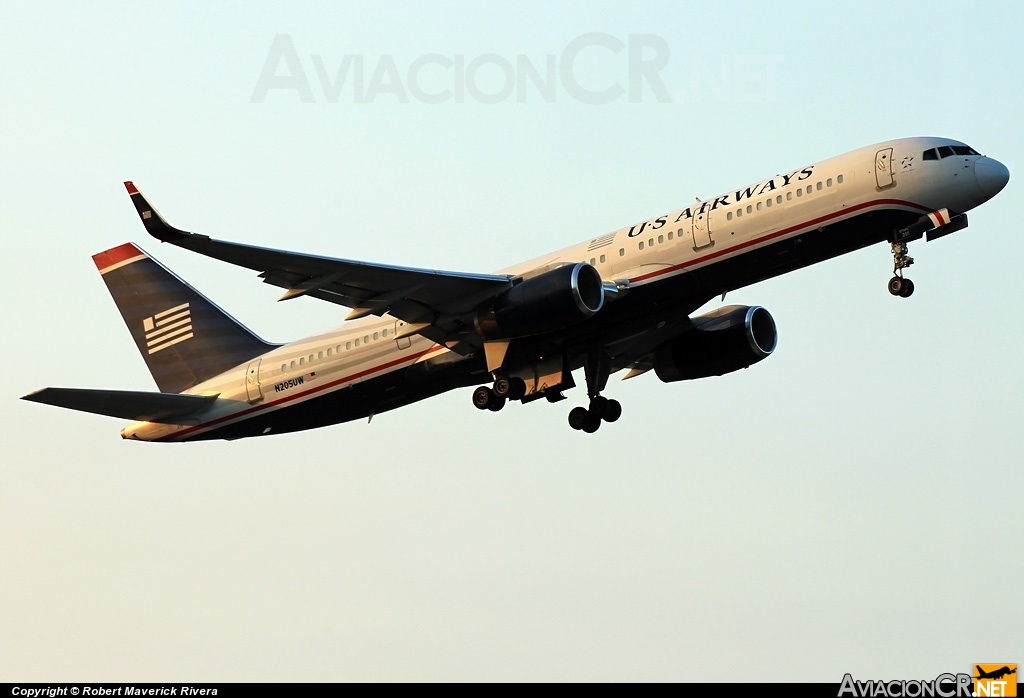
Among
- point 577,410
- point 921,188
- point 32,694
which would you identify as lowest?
point 32,694

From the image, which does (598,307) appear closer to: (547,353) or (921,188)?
(547,353)

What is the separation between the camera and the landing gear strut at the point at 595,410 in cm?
4269

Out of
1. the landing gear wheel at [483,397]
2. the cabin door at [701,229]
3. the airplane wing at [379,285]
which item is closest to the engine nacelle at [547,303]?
the airplane wing at [379,285]

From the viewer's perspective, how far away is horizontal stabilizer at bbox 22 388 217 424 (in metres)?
39.6

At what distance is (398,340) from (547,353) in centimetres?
431

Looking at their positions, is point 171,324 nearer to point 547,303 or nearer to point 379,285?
point 379,285

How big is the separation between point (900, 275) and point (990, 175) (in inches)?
129

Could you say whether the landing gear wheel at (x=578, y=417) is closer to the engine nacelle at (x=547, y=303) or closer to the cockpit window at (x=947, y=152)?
the engine nacelle at (x=547, y=303)

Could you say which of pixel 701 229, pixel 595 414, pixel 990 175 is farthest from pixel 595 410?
pixel 990 175

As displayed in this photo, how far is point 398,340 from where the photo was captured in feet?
136

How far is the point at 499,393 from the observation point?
1592 inches

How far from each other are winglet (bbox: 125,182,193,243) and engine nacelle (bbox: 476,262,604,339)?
935 cm

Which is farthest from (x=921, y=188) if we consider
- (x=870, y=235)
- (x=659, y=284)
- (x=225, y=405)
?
(x=225, y=405)

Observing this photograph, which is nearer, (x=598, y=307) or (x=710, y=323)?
(x=598, y=307)
